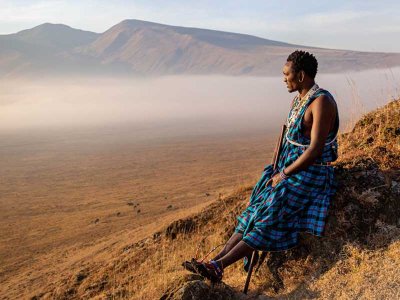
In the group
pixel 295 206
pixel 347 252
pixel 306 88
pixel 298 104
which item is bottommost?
pixel 347 252

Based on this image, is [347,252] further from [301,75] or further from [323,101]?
[301,75]

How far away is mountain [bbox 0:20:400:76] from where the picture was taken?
138 m

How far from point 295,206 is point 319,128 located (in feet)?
2.15

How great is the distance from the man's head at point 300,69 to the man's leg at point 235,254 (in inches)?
55.4

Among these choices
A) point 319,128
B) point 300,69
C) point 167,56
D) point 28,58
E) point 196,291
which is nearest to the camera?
point 196,291

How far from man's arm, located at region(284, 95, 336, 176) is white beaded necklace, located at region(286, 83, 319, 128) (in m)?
0.14

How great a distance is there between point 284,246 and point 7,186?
867 inches

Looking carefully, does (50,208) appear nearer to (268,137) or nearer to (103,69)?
(268,137)

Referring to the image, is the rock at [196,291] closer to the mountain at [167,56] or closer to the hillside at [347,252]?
the hillside at [347,252]

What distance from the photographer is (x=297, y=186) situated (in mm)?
3670

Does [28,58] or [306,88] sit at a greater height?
[28,58]

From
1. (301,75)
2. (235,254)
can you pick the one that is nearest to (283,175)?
(235,254)

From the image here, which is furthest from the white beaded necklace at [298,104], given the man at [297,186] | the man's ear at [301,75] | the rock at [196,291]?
the rock at [196,291]

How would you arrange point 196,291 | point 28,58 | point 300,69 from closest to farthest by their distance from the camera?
point 196,291 < point 300,69 < point 28,58
